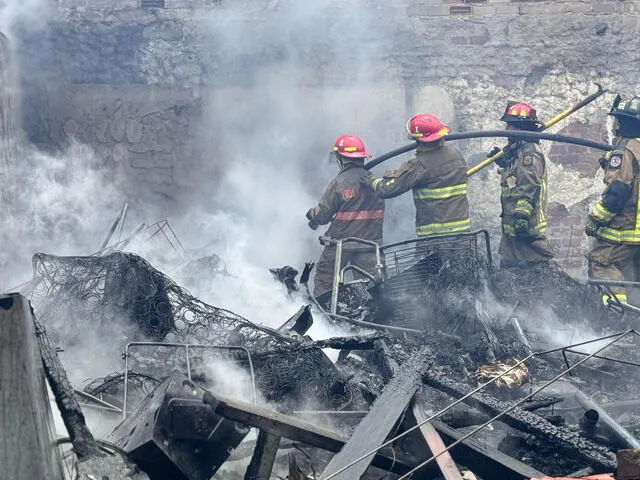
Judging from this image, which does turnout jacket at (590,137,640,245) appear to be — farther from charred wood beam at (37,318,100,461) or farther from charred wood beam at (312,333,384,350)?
charred wood beam at (37,318,100,461)

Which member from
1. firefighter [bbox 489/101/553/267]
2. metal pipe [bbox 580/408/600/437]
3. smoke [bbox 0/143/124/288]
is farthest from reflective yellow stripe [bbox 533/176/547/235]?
smoke [bbox 0/143/124/288]

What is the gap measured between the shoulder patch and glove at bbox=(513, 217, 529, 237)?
3.73 feet

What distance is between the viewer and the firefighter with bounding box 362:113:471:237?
9.06 m

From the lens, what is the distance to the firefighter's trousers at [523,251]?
9.16 meters

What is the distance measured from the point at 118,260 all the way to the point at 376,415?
107 inches

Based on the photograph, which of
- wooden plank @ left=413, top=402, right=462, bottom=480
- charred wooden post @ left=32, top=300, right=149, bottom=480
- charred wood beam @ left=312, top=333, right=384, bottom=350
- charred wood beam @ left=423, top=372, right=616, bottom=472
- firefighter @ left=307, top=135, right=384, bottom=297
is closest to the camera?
charred wooden post @ left=32, top=300, right=149, bottom=480

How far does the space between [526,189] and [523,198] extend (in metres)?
0.11

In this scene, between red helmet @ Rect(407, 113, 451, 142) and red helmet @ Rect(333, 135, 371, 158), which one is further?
red helmet @ Rect(333, 135, 371, 158)

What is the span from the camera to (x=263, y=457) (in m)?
3.88

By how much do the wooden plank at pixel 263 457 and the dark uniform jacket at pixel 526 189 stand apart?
226 inches

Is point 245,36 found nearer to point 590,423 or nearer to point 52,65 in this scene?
point 52,65

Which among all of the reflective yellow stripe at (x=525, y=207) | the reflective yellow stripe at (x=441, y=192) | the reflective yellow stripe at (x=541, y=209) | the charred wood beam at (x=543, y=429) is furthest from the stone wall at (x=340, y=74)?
the charred wood beam at (x=543, y=429)

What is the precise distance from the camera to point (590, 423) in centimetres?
481

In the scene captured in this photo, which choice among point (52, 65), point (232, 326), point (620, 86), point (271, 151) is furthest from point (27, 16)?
point (620, 86)
